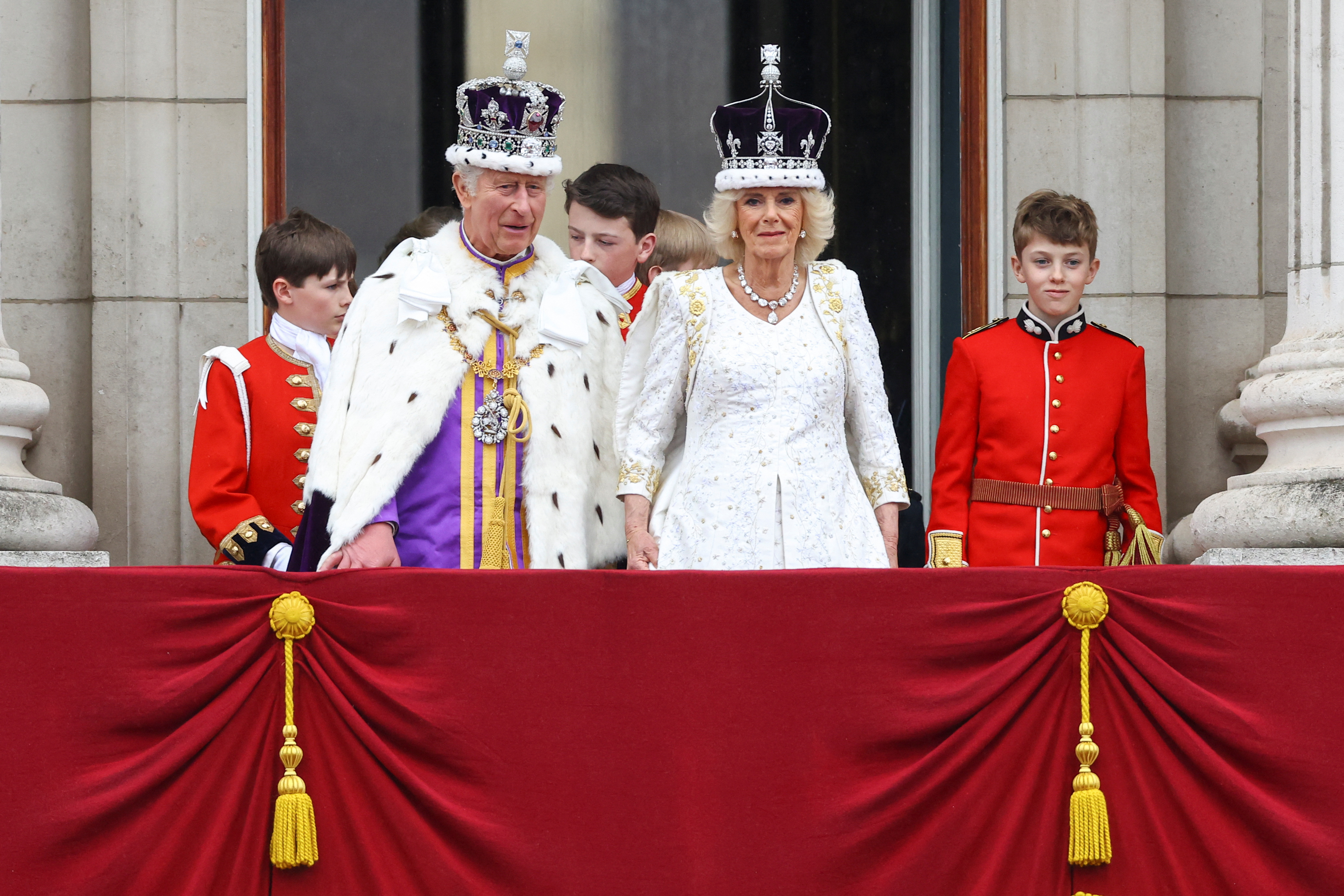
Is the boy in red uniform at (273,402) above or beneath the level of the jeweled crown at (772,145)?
beneath

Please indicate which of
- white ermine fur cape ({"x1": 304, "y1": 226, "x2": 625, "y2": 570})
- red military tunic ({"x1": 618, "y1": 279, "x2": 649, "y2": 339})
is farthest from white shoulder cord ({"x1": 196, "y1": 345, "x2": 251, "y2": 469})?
red military tunic ({"x1": 618, "y1": 279, "x2": 649, "y2": 339})

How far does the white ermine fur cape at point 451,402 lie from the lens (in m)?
4.16

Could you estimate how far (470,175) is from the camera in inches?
172

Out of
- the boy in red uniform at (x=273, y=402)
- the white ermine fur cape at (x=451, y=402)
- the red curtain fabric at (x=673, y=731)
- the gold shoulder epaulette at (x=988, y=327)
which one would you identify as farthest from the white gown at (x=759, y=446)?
the boy in red uniform at (x=273, y=402)

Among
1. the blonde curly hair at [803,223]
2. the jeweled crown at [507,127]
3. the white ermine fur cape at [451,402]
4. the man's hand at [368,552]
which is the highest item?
the jeweled crown at [507,127]

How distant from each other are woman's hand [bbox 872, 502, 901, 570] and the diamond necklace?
507 mm

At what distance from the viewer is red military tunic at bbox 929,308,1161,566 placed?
4602 millimetres

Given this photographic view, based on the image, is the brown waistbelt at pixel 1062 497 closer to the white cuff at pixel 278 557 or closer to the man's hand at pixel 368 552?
the man's hand at pixel 368 552

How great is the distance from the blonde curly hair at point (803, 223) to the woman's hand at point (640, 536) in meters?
0.65

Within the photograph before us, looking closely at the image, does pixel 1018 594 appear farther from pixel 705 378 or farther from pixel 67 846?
pixel 67 846

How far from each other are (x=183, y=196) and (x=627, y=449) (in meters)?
2.56

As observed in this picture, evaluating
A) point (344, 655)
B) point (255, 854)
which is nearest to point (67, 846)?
point (255, 854)

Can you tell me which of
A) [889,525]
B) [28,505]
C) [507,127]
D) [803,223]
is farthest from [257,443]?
[889,525]

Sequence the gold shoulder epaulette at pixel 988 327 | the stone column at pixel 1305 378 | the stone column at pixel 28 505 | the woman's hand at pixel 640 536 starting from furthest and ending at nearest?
the gold shoulder epaulette at pixel 988 327
the stone column at pixel 28 505
the stone column at pixel 1305 378
the woman's hand at pixel 640 536
